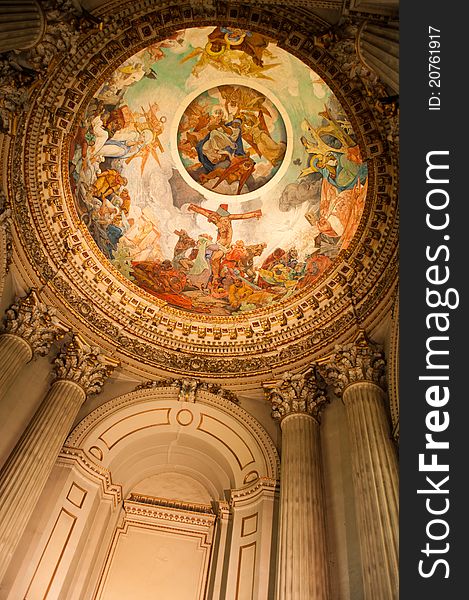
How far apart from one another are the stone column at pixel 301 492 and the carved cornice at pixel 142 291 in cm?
106

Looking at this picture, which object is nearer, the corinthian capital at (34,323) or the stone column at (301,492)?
the stone column at (301,492)

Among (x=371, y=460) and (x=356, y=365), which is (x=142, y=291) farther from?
(x=371, y=460)

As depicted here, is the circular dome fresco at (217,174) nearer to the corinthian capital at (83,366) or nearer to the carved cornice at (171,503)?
the corinthian capital at (83,366)

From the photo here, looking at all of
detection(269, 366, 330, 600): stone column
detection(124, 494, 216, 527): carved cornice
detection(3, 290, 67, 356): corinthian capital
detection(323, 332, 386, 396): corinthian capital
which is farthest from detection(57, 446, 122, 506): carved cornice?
detection(323, 332, 386, 396): corinthian capital

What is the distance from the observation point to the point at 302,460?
33.0 feet

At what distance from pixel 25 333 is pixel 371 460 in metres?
7.00

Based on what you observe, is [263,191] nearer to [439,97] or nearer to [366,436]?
[366,436]

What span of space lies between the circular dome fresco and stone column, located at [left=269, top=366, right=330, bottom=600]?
3.24 meters

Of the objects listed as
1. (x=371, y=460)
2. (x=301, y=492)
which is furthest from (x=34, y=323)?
(x=371, y=460)

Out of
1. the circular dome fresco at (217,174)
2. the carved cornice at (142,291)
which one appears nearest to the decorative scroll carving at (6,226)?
the carved cornice at (142,291)

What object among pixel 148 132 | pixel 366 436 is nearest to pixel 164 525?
pixel 366 436

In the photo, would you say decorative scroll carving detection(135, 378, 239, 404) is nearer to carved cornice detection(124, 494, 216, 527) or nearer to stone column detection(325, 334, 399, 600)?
carved cornice detection(124, 494, 216, 527)

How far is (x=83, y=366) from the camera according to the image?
1175 centimetres

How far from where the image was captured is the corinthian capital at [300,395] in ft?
36.7
